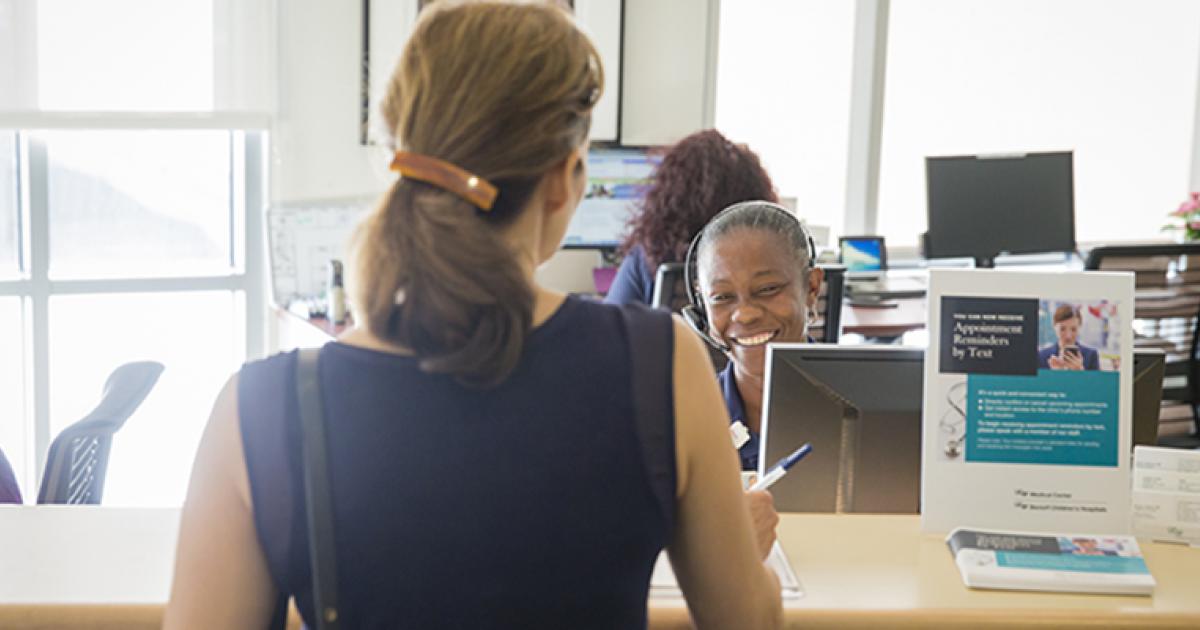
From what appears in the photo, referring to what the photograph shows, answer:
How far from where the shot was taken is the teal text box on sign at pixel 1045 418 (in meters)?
1.54

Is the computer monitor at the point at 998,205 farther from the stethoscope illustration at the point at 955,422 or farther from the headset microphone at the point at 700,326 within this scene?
the stethoscope illustration at the point at 955,422

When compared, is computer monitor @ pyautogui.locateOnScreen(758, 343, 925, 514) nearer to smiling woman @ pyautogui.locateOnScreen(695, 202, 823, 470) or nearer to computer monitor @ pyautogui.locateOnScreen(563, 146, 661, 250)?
smiling woman @ pyautogui.locateOnScreen(695, 202, 823, 470)

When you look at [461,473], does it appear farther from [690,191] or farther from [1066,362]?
[690,191]

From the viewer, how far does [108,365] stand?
431 cm

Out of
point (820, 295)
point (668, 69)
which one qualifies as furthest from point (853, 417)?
point (668, 69)

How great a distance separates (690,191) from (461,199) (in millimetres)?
2469

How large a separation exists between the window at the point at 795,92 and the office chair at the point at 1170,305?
1340 mm

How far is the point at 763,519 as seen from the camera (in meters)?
1.38

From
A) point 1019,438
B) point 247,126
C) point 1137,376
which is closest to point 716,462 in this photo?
point 1019,438

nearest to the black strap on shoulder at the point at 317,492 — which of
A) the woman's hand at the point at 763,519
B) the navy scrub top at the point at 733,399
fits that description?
the woman's hand at the point at 763,519

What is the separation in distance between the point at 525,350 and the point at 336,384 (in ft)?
0.46

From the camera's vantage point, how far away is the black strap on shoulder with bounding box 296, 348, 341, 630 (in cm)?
97

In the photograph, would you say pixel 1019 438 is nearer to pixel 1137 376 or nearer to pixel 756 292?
pixel 1137 376

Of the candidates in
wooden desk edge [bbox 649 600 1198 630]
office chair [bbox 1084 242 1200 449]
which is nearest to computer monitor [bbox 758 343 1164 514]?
wooden desk edge [bbox 649 600 1198 630]
